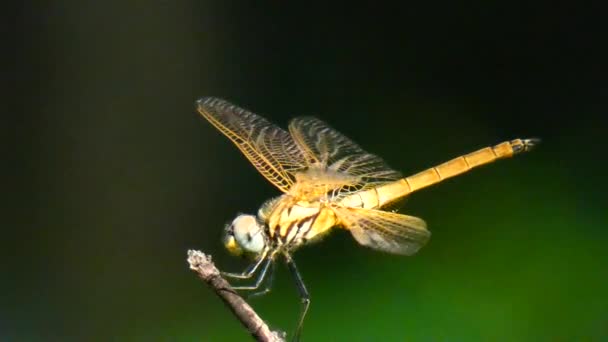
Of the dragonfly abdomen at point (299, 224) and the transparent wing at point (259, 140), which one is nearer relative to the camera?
the dragonfly abdomen at point (299, 224)

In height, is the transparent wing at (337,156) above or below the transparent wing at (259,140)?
below

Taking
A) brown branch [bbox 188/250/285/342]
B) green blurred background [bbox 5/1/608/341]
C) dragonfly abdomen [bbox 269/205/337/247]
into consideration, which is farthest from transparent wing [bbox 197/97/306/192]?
green blurred background [bbox 5/1/608/341]

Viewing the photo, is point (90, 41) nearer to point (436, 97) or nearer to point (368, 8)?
point (368, 8)

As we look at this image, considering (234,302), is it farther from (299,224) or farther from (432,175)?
(432,175)

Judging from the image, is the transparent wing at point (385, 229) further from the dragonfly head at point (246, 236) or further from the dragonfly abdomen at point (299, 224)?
the dragonfly head at point (246, 236)

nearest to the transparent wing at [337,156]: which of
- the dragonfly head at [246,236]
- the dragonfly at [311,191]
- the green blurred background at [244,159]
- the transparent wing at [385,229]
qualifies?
the dragonfly at [311,191]

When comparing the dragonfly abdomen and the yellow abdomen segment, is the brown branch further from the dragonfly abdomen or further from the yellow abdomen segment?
the yellow abdomen segment

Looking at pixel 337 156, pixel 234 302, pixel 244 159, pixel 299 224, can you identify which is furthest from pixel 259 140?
pixel 244 159
